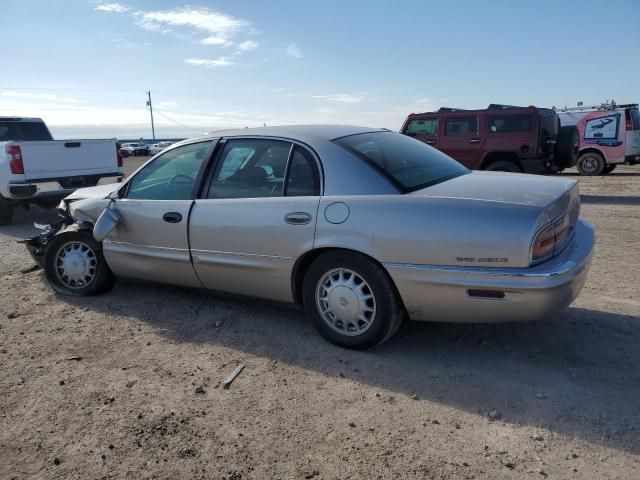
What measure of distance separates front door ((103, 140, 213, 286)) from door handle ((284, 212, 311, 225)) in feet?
3.10

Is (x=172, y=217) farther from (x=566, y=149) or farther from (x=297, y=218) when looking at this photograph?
(x=566, y=149)

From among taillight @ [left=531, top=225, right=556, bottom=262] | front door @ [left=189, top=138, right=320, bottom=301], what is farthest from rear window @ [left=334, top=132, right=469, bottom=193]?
taillight @ [left=531, top=225, right=556, bottom=262]

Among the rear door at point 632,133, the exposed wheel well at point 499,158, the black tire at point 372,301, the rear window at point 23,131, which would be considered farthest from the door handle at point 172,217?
the rear door at point 632,133

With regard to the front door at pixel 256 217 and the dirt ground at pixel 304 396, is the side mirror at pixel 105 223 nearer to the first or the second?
the dirt ground at pixel 304 396

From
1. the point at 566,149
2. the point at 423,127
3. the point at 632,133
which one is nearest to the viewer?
the point at 566,149

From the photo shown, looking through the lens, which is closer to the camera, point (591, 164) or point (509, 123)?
point (509, 123)

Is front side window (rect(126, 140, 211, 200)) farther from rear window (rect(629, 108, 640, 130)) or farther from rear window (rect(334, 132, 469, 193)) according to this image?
rear window (rect(629, 108, 640, 130))

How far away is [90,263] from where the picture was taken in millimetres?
4727

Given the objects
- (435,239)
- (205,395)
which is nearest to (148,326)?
(205,395)

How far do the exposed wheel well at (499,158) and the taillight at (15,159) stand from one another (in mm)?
8834

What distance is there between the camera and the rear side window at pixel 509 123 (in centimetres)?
1079

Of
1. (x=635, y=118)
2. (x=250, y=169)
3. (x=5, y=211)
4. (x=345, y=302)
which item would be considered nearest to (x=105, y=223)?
(x=250, y=169)

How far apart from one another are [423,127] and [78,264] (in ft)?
30.1

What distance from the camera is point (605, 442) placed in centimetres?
244
